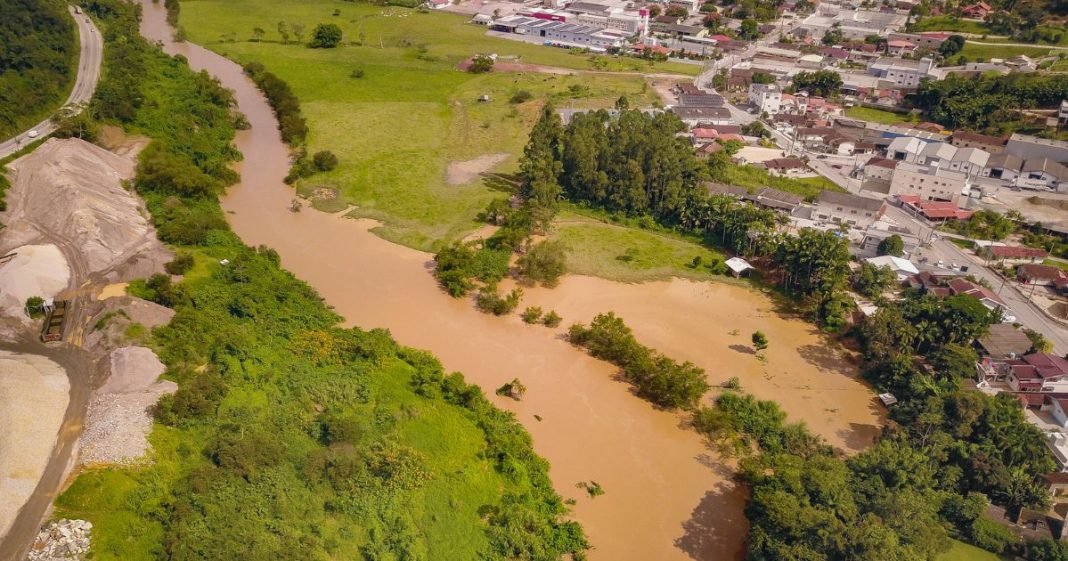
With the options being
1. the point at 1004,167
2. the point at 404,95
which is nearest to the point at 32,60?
the point at 404,95

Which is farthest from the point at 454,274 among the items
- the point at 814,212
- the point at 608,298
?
the point at 814,212

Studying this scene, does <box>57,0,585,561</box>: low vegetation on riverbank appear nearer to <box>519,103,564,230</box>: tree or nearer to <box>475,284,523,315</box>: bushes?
<box>475,284,523,315</box>: bushes

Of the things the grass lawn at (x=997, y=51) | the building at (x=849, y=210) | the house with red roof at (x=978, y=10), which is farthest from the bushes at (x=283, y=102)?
the house with red roof at (x=978, y=10)

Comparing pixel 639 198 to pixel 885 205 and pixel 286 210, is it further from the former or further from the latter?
pixel 286 210

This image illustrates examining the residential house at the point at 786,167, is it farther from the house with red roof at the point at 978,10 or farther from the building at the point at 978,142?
the house with red roof at the point at 978,10

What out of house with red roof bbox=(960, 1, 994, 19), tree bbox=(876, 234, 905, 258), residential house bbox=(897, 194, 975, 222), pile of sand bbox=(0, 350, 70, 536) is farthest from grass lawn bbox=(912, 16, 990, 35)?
pile of sand bbox=(0, 350, 70, 536)

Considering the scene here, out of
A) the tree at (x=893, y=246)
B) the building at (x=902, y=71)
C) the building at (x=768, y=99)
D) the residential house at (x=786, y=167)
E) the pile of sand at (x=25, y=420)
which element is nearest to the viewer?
the pile of sand at (x=25, y=420)

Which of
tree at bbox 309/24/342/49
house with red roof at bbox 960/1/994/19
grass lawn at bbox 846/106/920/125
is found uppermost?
house with red roof at bbox 960/1/994/19
